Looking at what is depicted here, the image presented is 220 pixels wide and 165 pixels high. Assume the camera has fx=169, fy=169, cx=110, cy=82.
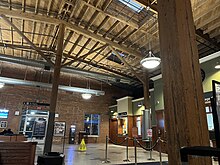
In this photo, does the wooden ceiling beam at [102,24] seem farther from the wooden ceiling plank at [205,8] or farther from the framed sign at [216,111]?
the framed sign at [216,111]

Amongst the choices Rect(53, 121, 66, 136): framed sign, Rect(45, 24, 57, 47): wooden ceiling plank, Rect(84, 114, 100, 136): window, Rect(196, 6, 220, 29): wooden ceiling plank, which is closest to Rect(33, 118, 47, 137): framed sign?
Rect(53, 121, 66, 136): framed sign

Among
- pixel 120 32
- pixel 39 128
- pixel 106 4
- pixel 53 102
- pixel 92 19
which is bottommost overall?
pixel 39 128

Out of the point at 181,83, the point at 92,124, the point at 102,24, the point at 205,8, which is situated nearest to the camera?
the point at 181,83

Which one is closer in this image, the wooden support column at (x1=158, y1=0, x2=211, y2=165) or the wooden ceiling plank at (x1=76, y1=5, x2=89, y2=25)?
the wooden support column at (x1=158, y1=0, x2=211, y2=165)

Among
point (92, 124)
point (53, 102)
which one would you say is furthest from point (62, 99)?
point (53, 102)

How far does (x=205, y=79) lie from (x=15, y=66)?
1213 centimetres

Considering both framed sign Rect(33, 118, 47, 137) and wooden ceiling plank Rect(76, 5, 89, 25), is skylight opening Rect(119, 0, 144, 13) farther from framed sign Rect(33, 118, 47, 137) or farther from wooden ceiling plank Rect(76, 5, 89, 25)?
framed sign Rect(33, 118, 47, 137)

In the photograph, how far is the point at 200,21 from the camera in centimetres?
599

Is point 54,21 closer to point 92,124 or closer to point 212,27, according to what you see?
point 212,27

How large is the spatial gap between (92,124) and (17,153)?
9.94 m

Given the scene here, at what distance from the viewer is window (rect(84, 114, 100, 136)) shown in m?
14.1

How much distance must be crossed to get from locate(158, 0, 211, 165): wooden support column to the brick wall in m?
12.7

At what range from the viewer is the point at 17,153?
4625mm

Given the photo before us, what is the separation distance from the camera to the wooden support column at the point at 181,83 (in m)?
1.05
